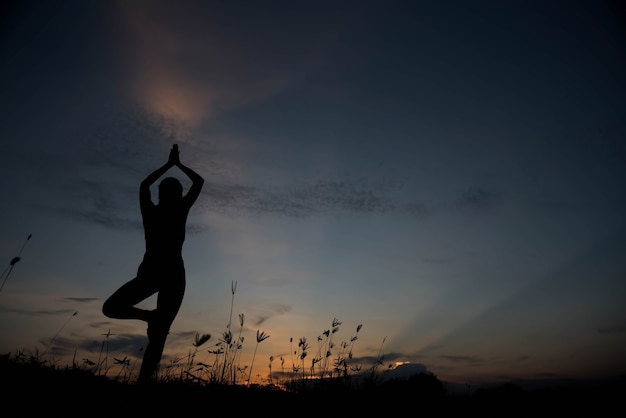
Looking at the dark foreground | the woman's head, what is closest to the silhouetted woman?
the woman's head

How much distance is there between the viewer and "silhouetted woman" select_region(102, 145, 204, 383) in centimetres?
409

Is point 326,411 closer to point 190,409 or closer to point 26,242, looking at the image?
point 190,409

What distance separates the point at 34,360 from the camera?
5273mm

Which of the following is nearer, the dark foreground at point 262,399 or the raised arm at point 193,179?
the dark foreground at point 262,399

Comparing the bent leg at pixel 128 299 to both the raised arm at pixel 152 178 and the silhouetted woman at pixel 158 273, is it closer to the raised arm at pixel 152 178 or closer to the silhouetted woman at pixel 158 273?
the silhouetted woman at pixel 158 273

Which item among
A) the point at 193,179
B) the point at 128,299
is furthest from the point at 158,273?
the point at 193,179

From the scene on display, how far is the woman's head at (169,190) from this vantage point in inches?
179

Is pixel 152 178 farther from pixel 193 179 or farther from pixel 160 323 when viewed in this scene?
pixel 160 323

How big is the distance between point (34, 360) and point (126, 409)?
324 cm

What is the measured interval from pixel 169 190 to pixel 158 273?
1.05m

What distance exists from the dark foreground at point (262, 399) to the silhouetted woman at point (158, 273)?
60cm

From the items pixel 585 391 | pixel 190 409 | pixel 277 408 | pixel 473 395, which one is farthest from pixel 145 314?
pixel 585 391

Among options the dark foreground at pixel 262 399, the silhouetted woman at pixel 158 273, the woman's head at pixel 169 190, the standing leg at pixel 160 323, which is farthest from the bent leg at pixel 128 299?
the woman's head at pixel 169 190

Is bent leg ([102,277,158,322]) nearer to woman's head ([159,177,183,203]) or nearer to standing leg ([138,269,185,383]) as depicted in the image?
standing leg ([138,269,185,383])
